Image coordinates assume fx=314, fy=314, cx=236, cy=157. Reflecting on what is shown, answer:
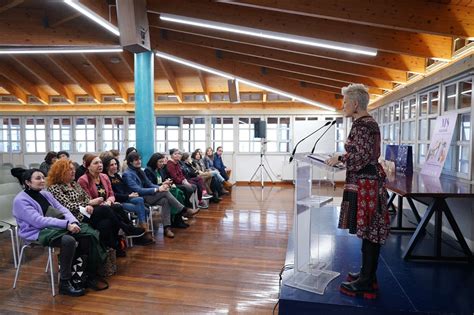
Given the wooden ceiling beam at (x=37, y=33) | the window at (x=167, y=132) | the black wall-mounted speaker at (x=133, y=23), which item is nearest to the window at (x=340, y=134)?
the window at (x=167, y=132)

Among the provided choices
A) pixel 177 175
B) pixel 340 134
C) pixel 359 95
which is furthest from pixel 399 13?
pixel 340 134

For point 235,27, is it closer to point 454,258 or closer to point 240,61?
point 240,61

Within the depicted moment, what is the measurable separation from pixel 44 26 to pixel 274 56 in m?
3.98

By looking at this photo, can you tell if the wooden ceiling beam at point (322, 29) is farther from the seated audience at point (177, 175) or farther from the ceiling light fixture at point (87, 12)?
the seated audience at point (177, 175)

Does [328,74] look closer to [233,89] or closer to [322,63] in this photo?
[322,63]

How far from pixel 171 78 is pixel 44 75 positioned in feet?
11.0

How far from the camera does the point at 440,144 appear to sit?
3781mm

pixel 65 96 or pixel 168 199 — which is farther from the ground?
pixel 65 96

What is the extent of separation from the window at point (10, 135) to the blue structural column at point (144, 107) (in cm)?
720

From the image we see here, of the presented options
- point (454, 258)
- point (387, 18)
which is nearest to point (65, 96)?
point (387, 18)

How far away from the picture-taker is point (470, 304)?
7.00 feet

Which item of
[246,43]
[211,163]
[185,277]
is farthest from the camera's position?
[211,163]

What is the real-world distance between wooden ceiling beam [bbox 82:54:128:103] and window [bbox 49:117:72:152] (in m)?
2.36

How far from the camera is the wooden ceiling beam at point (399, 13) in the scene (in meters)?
3.03
